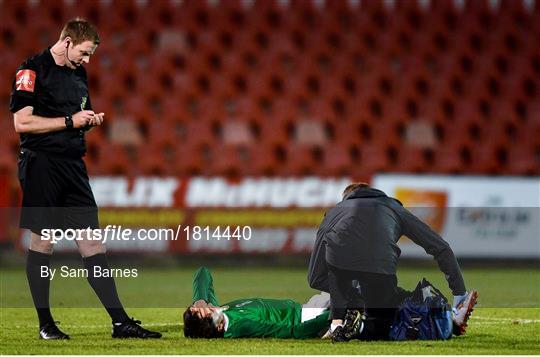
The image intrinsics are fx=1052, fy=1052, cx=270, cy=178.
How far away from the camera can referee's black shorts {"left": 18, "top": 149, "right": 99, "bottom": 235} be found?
5.36 metres

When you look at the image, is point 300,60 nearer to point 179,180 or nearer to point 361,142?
point 361,142

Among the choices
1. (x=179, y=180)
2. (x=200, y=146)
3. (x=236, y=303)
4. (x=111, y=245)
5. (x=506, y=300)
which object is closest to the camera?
(x=236, y=303)

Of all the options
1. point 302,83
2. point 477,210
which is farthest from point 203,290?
point 302,83

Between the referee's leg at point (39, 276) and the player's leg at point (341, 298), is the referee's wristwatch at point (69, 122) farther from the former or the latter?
the player's leg at point (341, 298)

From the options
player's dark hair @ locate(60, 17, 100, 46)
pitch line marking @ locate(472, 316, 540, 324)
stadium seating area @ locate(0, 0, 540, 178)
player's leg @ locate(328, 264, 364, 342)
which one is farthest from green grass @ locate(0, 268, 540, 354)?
stadium seating area @ locate(0, 0, 540, 178)

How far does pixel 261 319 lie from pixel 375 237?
2.59ft

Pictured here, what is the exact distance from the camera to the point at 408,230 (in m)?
5.38

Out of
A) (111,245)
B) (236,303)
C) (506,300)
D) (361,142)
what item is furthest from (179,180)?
(236,303)

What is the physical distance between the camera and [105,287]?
18.0ft

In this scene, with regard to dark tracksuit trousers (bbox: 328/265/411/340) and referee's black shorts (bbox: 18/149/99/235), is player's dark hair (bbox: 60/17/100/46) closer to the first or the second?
referee's black shorts (bbox: 18/149/99/235)

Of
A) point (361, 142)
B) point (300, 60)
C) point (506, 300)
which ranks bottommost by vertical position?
point (506, 300)

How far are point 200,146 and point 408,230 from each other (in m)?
8.58

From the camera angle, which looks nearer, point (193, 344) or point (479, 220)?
point (193, 344)

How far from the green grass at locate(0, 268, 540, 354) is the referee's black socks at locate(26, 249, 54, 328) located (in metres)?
0.16
